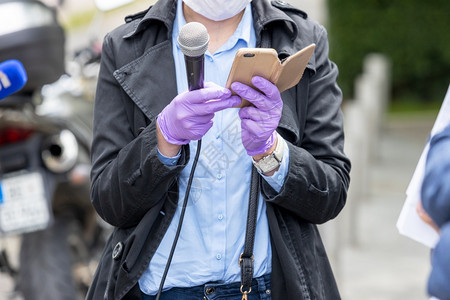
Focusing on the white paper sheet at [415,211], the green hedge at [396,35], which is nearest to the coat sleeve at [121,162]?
the white paper sheet at [415,211]

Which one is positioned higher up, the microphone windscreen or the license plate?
the microphone windscreen

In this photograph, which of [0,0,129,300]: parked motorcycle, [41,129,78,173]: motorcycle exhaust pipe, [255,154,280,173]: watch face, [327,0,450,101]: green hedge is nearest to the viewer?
[255,154,280,173]: watch face

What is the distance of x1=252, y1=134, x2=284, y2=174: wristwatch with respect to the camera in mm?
2152

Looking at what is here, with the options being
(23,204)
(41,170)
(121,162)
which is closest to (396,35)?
(41,170)

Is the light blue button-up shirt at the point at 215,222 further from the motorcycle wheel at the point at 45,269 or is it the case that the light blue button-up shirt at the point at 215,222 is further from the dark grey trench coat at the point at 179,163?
the motorcycle wheel at the point at 45,269

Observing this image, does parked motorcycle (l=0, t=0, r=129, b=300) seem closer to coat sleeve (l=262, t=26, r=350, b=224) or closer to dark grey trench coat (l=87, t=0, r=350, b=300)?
dark grey trench coat (l=87, t=0, r=350, b=300)

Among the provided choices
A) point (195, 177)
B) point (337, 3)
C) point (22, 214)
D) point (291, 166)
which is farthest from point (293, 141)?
point (337, 3)

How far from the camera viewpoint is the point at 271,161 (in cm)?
216

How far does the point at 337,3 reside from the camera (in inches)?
509

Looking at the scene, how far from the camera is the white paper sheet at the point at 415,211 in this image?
1698 millimetres

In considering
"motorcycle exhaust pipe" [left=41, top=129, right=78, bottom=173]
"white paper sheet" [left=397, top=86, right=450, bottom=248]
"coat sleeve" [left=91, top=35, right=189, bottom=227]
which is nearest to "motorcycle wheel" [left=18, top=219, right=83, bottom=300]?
"motorcycle exhaust pipe" [left=41, top=129, right=78, bottom=173]

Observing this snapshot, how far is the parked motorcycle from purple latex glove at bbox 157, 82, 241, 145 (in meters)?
1.52

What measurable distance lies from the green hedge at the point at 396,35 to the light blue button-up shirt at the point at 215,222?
10685mm

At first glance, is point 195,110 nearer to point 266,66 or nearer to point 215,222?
point 266,66
